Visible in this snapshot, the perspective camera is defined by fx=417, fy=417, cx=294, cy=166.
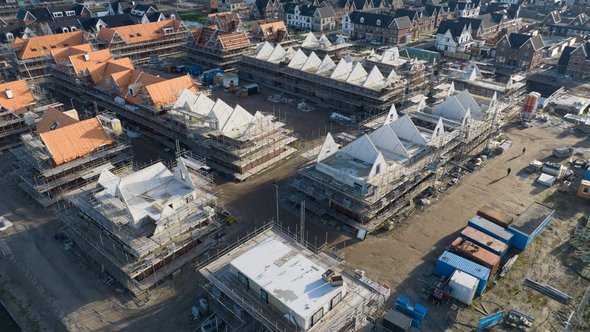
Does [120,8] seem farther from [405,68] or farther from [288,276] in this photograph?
[288,276]

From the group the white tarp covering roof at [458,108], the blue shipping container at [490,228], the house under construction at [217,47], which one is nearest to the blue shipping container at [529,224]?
the blue shipping container at [490,228]

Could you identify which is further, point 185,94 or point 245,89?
point 245,89

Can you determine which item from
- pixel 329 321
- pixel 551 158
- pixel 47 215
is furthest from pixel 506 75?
pixel 47 215

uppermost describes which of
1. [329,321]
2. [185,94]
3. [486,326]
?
[185,94]

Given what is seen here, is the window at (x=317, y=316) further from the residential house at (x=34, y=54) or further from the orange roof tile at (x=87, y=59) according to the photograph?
the residential house at (x=34, y=54)

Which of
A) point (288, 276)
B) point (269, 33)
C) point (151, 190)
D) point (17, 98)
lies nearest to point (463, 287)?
point (288, 276)

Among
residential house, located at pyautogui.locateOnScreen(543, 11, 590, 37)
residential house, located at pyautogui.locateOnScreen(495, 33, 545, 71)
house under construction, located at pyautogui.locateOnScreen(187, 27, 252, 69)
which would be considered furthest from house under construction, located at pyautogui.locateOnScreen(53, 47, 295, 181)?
residential house, located at pyautogui.locateOnScreen(543, 11, 590, 37)

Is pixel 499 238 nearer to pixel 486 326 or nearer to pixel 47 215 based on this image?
pixel 486 326
